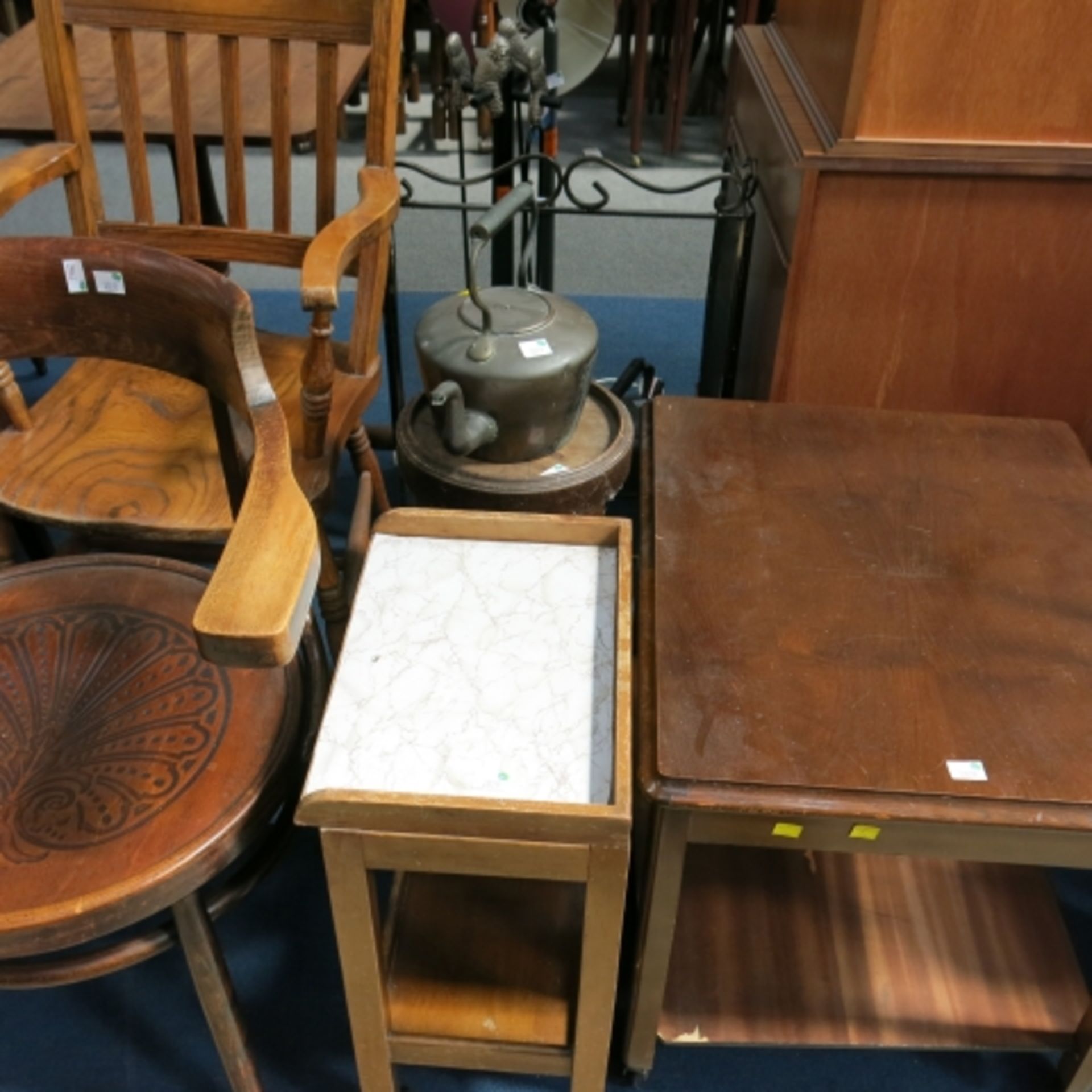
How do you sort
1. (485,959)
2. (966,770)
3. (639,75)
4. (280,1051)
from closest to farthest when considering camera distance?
1. (966,770)
2. (485,959)
3. (280,1051)
4. (639,75)

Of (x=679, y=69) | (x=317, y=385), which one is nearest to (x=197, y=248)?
(x=317, y=385)

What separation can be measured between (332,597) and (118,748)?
393 mm

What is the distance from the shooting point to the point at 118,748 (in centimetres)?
92

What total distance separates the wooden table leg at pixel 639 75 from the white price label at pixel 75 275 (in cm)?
272

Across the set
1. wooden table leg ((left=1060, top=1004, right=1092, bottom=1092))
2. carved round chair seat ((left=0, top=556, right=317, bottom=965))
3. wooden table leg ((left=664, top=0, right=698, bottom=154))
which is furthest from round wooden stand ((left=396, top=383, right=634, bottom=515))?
wooden table leg ((left=664, top=0, right=698, bottom=154))

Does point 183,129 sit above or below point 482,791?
above

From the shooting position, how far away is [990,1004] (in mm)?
1128

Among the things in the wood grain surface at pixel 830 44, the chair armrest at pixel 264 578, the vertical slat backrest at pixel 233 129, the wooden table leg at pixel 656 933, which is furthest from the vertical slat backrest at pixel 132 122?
the wooden table leg at pixel 656 933

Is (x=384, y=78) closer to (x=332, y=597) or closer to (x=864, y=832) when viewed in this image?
(x=332, y=597)

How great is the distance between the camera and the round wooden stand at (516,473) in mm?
1364

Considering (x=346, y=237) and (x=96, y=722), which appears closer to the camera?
(x=96, y=722)

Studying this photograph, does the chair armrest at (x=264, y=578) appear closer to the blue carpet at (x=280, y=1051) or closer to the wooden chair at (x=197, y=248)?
the wooden chair at (x=197, y=248)

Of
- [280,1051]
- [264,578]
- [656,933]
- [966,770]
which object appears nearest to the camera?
[264,578]

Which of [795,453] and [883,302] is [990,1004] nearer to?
[795,453]
